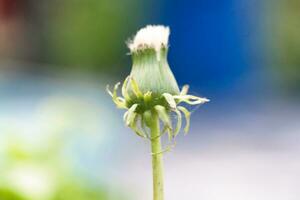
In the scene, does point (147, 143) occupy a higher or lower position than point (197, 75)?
lower

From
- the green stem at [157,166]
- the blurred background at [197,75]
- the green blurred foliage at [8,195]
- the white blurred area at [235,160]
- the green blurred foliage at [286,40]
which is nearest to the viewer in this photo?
the green stem at [157,166]

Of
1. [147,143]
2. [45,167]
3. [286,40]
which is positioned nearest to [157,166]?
[45,167]

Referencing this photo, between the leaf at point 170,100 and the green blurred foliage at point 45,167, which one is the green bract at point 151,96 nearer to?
the leaf at point 170,100

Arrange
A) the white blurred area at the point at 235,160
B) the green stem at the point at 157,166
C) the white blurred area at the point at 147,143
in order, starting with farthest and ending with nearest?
1. the white blurred area at the point at 235,160
2. the white blurred area at the point at 147,143
3. the green stem at the point at 157,166

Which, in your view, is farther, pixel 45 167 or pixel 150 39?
pixel 45 167

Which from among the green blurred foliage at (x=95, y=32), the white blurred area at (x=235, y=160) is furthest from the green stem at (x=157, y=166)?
the green blurred foliage at (x=95, y=32)

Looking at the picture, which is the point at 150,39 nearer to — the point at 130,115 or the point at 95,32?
the point at 130,115
